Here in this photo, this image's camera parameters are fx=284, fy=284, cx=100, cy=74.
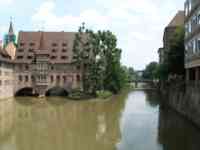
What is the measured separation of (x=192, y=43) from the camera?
90.0 feet

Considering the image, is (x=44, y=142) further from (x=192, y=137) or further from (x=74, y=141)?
(x=192, y=137)

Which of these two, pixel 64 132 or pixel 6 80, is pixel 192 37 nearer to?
pixel 64 132

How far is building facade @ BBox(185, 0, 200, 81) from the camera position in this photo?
2525 cm

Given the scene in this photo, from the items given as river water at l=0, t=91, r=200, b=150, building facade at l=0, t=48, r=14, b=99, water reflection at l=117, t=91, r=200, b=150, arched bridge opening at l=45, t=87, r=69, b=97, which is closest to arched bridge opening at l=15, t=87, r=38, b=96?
building facade at l=0, t=48, r=14, b=99

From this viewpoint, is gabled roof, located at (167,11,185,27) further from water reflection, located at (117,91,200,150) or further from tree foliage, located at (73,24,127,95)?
water reflection, located at (117,91,200,150)

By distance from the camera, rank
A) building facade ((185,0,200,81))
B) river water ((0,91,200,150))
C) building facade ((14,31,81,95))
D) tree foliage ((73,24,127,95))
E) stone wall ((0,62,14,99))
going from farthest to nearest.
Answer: building facade ((14,31,81,95)) → tree foliage ((73,24,127,95)) → stone wall ((0,62,14,99)) → building facade ((185,0,200,81)) → river water ((0,91,200,150))

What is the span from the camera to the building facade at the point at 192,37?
25.2 metres

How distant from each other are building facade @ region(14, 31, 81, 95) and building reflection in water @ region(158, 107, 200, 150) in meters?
32.6

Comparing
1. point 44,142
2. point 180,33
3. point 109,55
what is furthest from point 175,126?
point 109,55

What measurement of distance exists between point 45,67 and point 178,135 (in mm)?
38948

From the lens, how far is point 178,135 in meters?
20.6

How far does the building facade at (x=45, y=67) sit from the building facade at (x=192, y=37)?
29.8 meters

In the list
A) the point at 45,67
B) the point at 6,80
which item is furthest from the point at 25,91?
the point at 6,80

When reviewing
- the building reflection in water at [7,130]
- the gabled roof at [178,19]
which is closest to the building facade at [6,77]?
the building reflection in water at [7,130]
